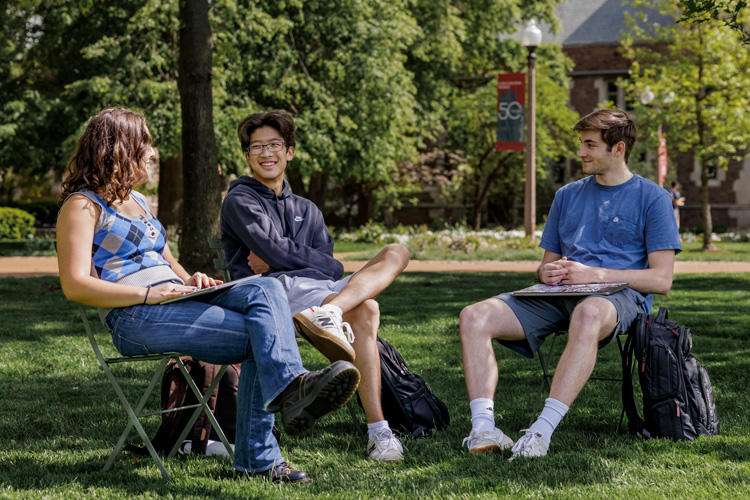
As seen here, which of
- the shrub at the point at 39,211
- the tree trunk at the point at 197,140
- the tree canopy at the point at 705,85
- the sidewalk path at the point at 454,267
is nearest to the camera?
the tree trunk at the point at 197,140

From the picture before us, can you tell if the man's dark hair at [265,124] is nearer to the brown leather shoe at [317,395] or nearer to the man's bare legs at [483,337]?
the man's bare legs at [483,337]

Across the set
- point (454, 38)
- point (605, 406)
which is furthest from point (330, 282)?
point (454, 38)

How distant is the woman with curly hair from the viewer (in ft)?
10.6

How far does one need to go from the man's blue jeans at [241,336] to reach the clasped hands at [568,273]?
152cm

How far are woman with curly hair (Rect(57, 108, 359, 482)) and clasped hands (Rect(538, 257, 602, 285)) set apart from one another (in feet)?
4.99

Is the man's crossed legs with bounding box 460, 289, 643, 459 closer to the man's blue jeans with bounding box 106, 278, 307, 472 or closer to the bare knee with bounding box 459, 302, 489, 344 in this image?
the bare knee with bounding box 459, 302, 489, 344

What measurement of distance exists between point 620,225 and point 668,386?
865 millimetres

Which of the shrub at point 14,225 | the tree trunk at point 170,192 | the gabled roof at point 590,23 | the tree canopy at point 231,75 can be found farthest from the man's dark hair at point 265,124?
the gabled roof at point 590,23

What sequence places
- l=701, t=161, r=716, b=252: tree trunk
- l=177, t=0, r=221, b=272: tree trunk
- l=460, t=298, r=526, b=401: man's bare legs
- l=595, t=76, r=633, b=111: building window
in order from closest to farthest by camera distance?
l=460, t=298, r=526, b=401: man's bare legs → l=177, t=0, r=221, b=272: tree trunk → l=701, t=161, r=716, b=252: tree trunk → l=595, t=76, r=633, b=111: building window

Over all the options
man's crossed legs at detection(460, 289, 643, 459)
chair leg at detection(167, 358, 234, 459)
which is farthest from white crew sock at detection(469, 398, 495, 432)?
chair leg at detection(167, 358, 234, 459)

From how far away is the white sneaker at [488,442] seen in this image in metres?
3.80

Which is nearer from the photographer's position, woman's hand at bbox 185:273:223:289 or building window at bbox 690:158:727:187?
woman's hand at bbox 185:273:223:289

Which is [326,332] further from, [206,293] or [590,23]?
[590,23]

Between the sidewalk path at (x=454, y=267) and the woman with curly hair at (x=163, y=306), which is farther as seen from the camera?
the sidewalk path at (x=454, y=267)
